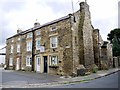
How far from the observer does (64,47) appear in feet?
71.4

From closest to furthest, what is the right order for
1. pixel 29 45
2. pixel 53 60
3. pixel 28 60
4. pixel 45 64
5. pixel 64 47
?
pixel 64 47
pixel 53 60
pixel 45 64
pixel 28 60
pixel 29 45

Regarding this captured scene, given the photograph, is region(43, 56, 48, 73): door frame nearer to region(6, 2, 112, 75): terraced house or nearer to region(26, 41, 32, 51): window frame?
region(6, 2, 112, 75): terraced house

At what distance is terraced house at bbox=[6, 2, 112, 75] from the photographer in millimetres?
21484

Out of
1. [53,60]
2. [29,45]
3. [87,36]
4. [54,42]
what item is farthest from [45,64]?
[87,36]

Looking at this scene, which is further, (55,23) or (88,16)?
(88,16)

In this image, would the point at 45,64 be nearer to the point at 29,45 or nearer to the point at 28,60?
the point at 28,60

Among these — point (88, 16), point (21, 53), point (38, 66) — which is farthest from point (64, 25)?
point (21, 53)

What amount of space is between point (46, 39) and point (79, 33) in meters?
4.72

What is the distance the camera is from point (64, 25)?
22156 millimetres

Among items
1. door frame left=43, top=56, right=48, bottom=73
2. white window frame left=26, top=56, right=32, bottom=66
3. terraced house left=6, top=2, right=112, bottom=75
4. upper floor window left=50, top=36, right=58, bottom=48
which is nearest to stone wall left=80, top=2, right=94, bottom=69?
terraced house left=6, top=2, right=112, bottom=75

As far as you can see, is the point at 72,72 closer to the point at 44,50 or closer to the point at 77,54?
the point at 77,54

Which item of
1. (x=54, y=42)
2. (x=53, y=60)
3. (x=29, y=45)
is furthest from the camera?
(x=29, y=45)

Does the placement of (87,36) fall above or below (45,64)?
above

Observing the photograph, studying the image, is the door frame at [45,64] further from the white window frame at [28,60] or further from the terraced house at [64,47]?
the white window frame at [28,60]
